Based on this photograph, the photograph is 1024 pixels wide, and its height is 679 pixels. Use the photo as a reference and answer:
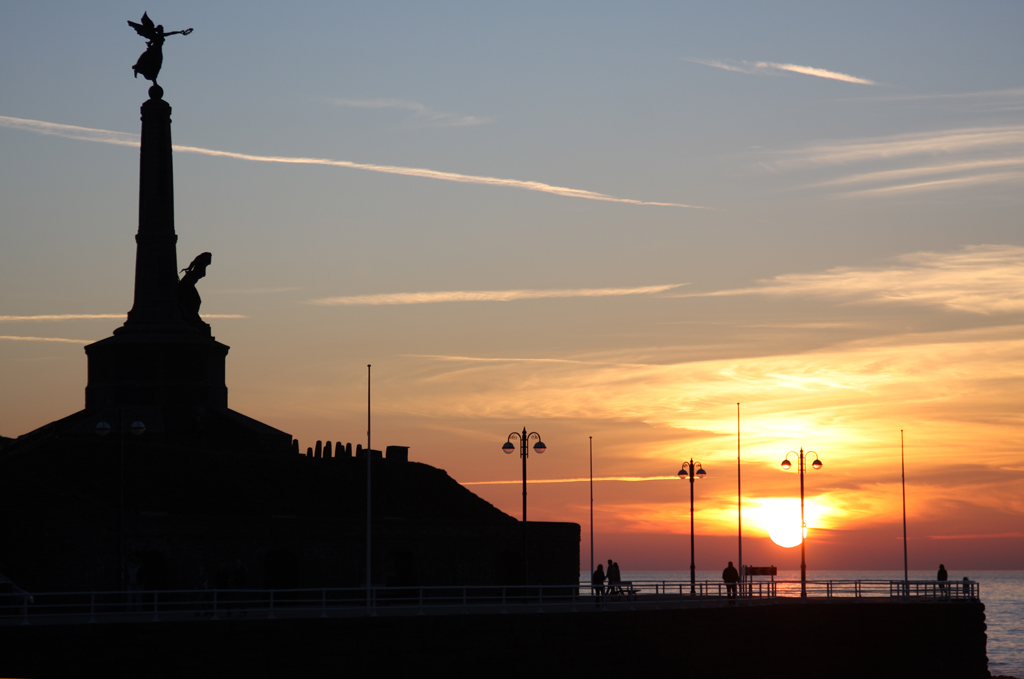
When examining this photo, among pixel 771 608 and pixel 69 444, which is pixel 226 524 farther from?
pixel 771 608

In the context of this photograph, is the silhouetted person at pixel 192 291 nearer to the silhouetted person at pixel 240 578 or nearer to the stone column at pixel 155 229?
the stone column at pixel 155 229

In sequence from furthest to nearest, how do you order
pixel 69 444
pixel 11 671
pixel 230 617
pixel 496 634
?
pixel 69 444 → pixel 496 634 → pixel 230 617 → pixel 11 671

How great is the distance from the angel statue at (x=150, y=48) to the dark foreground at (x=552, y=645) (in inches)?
1343

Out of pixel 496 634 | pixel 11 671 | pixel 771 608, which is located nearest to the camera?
pixel 11 671

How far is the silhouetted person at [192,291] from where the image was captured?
62031 mm

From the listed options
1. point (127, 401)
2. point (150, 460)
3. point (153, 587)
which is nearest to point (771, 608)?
point (153, 587)

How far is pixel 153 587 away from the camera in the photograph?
47.9 metres

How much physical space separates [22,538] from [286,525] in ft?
33.9

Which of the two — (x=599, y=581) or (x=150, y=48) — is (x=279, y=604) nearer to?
(x=599, y=581)

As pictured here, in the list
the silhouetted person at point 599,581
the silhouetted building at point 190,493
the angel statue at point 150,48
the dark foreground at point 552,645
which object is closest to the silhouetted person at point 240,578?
the silhouetted building at point 190,493

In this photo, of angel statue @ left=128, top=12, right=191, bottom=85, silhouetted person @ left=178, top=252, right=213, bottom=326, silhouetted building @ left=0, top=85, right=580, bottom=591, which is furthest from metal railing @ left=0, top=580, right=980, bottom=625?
angel statue @ left=128, top=12, right=191, bottom=85

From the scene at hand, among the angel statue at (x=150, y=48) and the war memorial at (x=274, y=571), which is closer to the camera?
the war memorial at (x=274, y=571)

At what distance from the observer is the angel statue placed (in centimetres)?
6266

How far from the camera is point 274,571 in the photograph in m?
52.4
